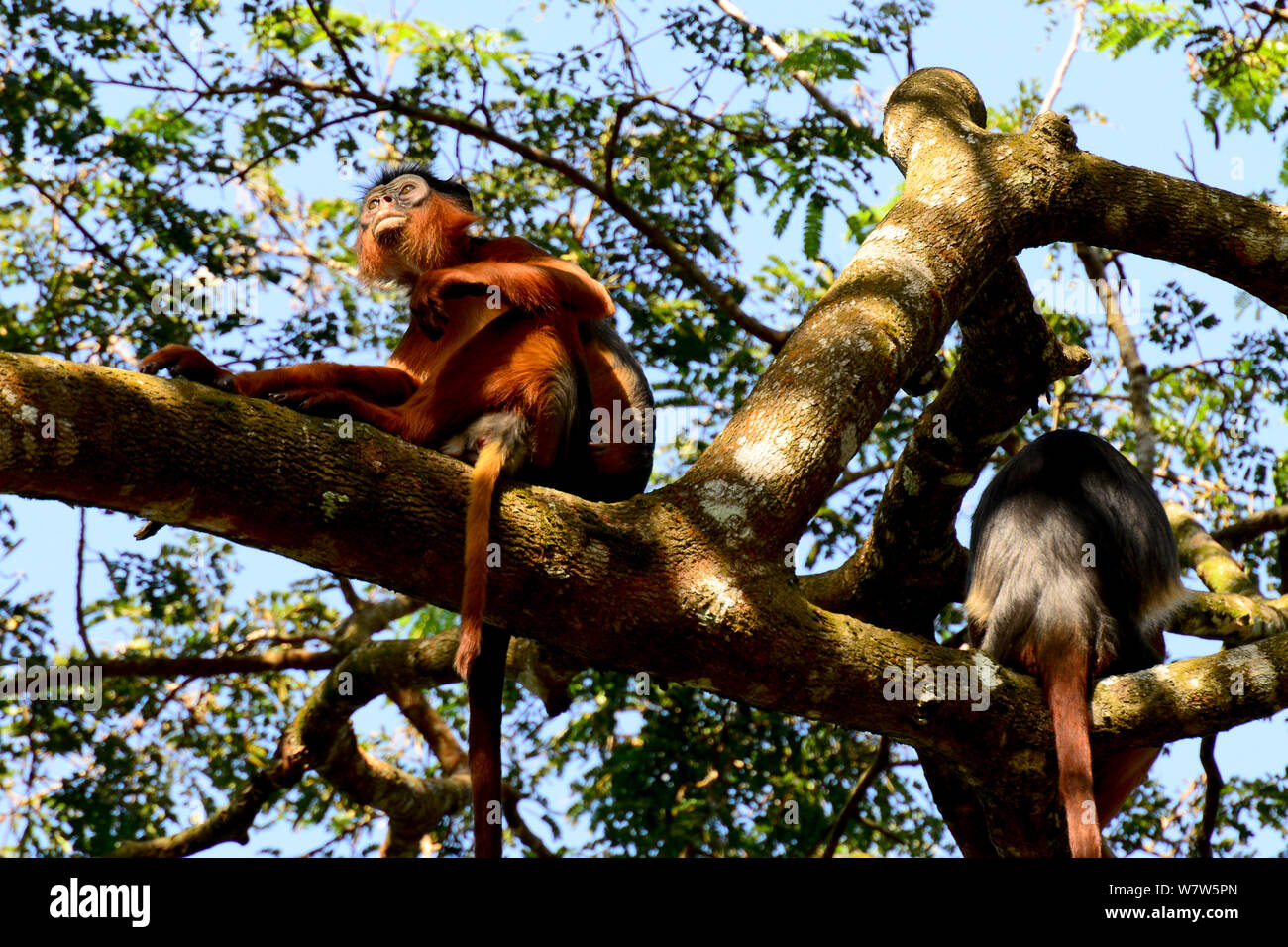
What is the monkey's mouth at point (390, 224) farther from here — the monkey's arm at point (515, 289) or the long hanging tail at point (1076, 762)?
the long hanging tail at point (1076, 762)

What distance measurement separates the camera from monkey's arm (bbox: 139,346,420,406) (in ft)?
10.3

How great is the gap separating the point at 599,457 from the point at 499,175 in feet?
11.0

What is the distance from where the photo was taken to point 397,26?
7.20m

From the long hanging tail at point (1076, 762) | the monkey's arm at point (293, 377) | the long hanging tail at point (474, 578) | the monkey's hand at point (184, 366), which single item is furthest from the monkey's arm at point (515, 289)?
the long hanging tail at point (1076, 762)

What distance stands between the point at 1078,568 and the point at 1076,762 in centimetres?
124

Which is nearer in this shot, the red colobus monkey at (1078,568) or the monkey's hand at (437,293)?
the monkey's hand at (437,293)

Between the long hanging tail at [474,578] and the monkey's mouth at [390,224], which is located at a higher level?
the monkey's mouth at [390,224]

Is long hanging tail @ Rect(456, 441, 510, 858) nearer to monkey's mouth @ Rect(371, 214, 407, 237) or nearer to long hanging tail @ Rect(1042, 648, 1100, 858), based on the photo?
monkey's mouth @ Rect(371, 214, 407, 237)

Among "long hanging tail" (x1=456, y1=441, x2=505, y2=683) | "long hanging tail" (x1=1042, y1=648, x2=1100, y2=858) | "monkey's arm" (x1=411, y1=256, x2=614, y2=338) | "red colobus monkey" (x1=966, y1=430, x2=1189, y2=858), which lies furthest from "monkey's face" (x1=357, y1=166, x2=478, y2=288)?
"long hanging tail" (x1=1042, y1=648, x2=1100, y2=858)

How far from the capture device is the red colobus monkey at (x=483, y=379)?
11.3ft

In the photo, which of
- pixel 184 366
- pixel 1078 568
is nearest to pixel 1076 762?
pixel 1078 568

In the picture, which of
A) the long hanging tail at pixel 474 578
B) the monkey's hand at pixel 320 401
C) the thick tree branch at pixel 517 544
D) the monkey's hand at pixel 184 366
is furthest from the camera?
the monkey's hand at pixel 320 401

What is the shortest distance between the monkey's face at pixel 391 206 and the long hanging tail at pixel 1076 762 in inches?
108
